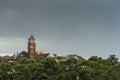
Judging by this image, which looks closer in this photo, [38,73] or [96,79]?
[96,79]

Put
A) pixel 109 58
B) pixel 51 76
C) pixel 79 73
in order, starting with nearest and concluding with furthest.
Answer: pixel 79 73
pixel 51 76
pixel 109 58

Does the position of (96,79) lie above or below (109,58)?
below

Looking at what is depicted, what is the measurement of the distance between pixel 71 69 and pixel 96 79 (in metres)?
13.4

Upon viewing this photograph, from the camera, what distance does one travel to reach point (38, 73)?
425 feet

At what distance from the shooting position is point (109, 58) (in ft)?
490

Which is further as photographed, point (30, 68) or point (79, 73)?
point (30, 68)

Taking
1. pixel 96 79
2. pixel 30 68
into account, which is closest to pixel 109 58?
pixel 30 68

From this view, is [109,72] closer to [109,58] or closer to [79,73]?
[79,73]

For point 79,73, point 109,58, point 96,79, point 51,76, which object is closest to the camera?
point 96,79

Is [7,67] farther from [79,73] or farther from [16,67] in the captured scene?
[79,73]

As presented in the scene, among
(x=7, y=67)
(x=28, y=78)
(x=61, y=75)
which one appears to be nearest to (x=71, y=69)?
(x=61, y=75)

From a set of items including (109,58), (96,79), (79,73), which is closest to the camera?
(96,79)

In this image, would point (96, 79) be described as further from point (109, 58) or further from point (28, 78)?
point (109, 58)

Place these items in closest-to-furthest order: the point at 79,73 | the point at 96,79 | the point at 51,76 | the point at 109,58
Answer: the point at 96,79 < the point at 79,73 < the point at 51,76 < the point at 109,58
